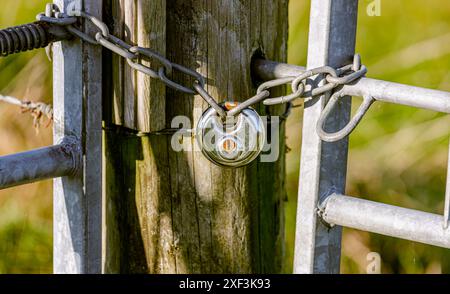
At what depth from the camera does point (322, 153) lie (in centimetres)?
213

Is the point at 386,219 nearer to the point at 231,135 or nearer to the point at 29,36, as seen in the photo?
the point at 231,135

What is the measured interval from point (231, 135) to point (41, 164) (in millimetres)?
430

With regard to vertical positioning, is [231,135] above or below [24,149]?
below

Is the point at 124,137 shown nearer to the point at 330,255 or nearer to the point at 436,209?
the point at 330,255

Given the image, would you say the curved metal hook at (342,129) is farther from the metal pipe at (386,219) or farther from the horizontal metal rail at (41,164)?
the horizontal metal rail at (41,164)

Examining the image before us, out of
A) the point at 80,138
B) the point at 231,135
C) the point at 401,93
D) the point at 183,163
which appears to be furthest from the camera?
the point at 183,163

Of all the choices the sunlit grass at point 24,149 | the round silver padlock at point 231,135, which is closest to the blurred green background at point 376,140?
the sunlit grass at point 24,149

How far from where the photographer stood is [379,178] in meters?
3.97

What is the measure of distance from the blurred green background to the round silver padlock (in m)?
1.73

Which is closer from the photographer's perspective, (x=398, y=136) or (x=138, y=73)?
(x=138, y=73)

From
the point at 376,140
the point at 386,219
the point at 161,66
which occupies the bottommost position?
the point at 386,219

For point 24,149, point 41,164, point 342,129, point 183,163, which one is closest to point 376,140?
point 24,149

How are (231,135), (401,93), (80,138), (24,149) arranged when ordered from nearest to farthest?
(401,93)
(231,135)
(80,138)
(24,149)
